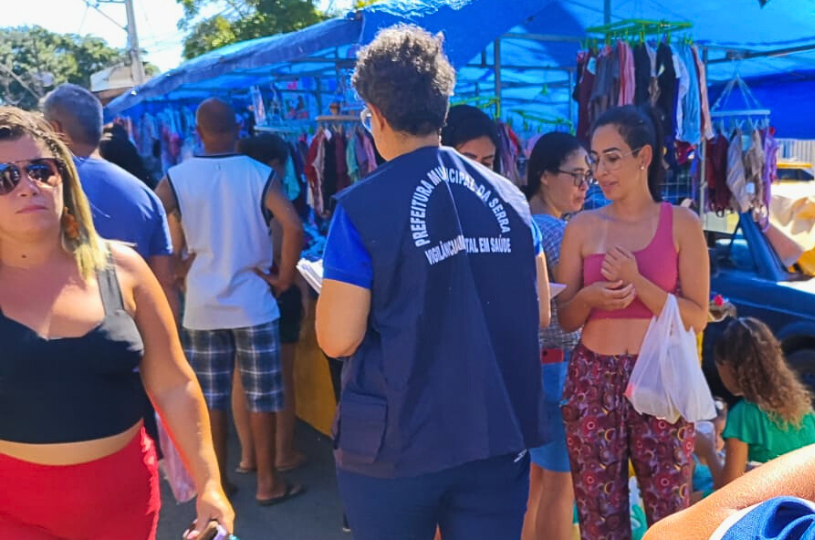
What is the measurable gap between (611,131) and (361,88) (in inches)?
42.6

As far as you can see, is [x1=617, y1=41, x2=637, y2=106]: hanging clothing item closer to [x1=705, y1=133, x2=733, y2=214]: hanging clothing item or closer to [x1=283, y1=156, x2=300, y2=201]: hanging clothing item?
[x1=705, y1=133, x2=733, y2=214]: hanging clothing item

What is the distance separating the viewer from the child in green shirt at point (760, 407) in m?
3.17

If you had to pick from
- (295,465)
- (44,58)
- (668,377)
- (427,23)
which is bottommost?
(295,465)

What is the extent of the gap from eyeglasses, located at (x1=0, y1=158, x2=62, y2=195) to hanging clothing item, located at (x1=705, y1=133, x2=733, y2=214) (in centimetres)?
515

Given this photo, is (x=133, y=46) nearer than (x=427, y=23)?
No

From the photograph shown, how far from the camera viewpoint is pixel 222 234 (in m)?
3.93

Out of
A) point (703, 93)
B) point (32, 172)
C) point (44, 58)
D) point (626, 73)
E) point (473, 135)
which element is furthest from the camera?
point (44, 58)

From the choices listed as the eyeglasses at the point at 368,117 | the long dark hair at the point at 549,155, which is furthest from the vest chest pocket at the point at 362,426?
the long dark hair at the point at 549,155

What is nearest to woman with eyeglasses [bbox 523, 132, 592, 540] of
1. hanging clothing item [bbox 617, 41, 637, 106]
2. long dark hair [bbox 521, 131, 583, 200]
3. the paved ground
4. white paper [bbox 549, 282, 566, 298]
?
long dark hair [bbox 521, 131, 583, 200]

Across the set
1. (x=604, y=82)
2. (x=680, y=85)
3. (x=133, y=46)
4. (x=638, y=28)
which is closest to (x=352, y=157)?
(x=604, y=82)

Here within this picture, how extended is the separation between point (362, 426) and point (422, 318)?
314 millimetres

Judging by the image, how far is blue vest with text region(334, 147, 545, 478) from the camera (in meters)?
1.83

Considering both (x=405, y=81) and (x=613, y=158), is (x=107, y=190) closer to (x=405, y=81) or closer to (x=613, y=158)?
(x=405, y=81)

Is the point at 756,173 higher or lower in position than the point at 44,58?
lower
